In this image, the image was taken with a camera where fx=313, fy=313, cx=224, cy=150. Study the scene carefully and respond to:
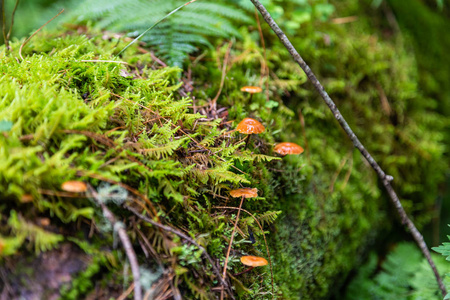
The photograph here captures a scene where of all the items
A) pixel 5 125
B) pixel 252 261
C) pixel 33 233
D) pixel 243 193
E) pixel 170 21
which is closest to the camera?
pixel 33 233

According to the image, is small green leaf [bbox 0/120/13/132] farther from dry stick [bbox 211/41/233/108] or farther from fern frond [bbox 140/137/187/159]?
dry stick [bbox 211/41/233/108]

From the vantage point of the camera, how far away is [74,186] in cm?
132

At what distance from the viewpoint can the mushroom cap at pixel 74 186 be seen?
4.29 feet

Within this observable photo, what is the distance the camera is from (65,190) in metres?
1.38

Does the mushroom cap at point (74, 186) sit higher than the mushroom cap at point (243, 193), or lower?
higher

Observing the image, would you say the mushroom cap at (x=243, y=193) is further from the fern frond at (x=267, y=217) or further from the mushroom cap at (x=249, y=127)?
the mushroom cap at (x=249, y=127)

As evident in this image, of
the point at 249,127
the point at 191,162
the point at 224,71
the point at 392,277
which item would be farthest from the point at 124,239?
the point at 392,277

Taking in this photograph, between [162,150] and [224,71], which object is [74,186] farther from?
[224,71]

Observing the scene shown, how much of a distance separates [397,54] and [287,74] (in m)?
1.82

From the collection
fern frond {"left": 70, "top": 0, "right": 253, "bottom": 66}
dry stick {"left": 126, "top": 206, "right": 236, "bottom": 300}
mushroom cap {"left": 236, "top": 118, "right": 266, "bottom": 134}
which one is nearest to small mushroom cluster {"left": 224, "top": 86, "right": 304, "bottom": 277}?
mushroom cap {"left": 236, "top": 118, "right": 266, "bottom": 134}

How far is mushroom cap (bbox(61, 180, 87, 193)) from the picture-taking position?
1308mm

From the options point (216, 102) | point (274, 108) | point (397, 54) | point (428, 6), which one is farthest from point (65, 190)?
point (428, 6)

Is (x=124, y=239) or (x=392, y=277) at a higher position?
(x=124, y=239)

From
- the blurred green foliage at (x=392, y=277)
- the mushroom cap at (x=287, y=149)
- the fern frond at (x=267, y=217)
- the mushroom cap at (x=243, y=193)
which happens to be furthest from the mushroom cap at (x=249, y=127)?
the blurred green foliage at (x=392, y=277)
